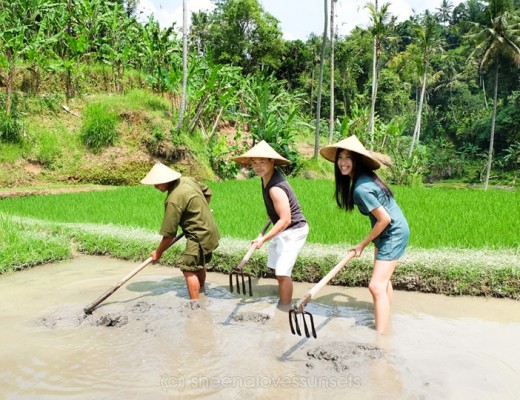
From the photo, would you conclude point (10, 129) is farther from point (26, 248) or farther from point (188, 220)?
point (188, 220)

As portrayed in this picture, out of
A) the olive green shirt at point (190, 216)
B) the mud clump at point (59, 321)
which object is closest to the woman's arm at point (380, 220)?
the olive green shirt at point (190, 216)

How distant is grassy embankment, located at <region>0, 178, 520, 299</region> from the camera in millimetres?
4645

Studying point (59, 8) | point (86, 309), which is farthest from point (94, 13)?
point (86, 309)

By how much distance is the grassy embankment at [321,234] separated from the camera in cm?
464

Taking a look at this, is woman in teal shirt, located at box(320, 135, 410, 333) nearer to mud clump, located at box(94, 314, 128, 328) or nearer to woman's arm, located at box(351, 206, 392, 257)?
woman's arm, located at box(351, 206, 392, 257)

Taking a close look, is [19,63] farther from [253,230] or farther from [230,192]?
[253,230]

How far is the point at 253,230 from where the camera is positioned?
21.5 feet

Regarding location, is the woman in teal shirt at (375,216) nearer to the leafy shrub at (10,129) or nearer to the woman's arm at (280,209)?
the woman's arm at (280,209)

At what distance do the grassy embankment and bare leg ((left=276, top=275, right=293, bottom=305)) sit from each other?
85cm

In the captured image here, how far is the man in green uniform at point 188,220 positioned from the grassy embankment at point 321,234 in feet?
3.54

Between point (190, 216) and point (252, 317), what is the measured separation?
0.99 metres

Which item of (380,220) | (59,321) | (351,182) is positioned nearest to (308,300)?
(380,220)

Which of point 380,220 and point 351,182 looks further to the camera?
point 351,182

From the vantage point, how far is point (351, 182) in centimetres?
358
